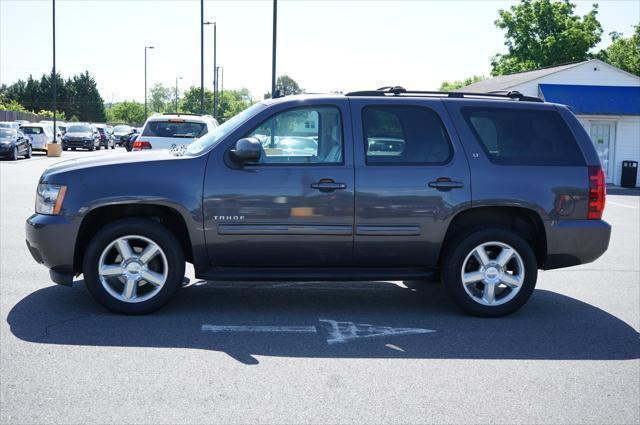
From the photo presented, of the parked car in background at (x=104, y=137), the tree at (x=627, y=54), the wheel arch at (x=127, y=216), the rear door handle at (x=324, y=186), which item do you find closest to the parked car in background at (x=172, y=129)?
the wheel arch at (x=127, y=216)

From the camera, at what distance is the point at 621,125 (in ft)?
105

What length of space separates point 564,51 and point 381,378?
5760 cm

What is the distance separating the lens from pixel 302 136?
674cm

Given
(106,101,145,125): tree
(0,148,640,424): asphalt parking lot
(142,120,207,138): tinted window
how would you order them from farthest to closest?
(106,101,145,125): tree < (142,120,207,138): tinted window < (0,148,640,424): asphalt parking lot

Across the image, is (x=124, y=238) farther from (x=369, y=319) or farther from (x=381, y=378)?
(x=381, y=378)

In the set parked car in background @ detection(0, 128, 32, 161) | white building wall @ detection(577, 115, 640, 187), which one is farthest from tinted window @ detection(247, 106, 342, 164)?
parked car in background @ detection(0, 128, 32, 161)

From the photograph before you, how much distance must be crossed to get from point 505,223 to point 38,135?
128ft

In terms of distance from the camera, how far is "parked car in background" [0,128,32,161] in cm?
3322

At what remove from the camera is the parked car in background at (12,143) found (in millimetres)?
33219

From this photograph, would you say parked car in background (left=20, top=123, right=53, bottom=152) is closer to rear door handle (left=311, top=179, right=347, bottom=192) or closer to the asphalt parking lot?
the asphalt parking lot

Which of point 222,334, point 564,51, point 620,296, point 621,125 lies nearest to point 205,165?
point 222,334

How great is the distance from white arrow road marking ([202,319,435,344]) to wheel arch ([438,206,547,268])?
0.91 m

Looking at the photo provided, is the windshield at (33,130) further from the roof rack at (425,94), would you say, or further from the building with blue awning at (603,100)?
the roof rack at (425,94)

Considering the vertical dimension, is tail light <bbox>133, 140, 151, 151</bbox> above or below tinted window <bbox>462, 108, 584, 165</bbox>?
below
